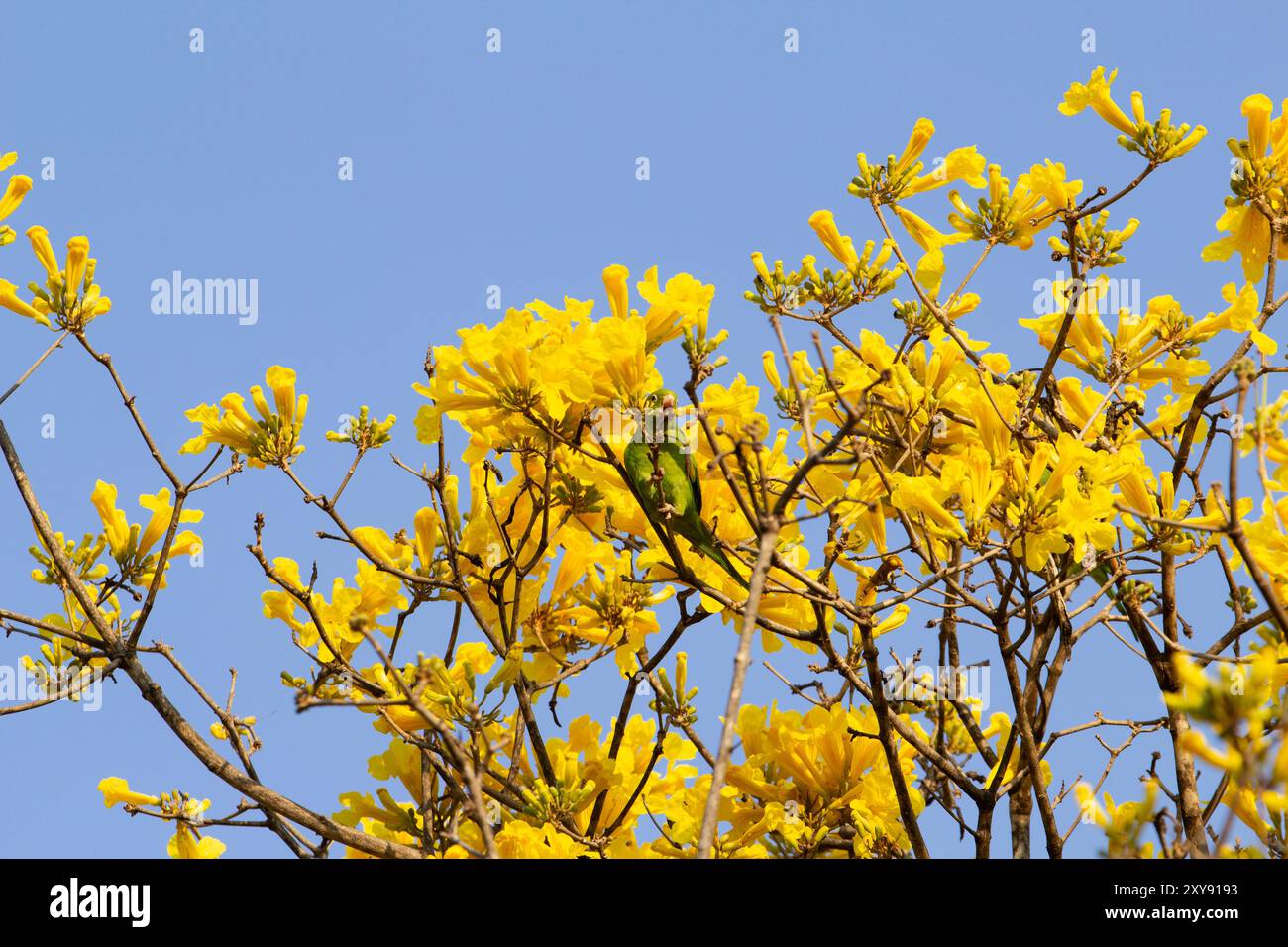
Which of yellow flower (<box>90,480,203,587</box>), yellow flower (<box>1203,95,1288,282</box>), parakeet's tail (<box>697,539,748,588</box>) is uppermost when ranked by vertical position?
yellow flower (<box>1203,95,1288,282</box>)

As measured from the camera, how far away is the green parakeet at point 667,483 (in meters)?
2.98

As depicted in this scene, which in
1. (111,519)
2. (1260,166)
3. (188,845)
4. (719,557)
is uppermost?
(1260,166)

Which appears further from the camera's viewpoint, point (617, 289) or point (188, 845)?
point (188, 845)

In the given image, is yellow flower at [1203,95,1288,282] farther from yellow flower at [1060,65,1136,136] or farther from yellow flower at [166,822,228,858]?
yellow flower at [166,822,228,858]

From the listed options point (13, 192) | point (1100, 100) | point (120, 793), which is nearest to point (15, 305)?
point (13, 192)

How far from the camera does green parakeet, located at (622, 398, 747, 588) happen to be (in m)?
2.98

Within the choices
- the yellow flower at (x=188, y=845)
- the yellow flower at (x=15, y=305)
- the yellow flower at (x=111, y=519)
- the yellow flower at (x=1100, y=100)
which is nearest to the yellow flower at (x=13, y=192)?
the yellow flower at (x=15, y=305)

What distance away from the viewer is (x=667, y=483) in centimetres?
299

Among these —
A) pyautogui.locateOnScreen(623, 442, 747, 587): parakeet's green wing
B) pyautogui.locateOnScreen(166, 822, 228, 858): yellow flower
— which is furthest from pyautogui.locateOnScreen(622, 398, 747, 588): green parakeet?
pyautogui.locateOnScreen(166, 822, 228, 858): yellow flower

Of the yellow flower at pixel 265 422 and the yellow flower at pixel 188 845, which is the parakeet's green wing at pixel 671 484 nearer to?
the yellow flower at pixel 265 422

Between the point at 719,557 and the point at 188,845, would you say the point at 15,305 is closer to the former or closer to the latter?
the point at 188,845
